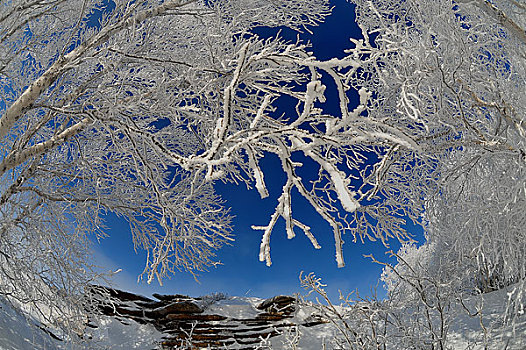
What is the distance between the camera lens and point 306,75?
6.40 m

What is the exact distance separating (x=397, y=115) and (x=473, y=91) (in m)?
2.07

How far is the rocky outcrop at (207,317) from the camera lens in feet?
31.2

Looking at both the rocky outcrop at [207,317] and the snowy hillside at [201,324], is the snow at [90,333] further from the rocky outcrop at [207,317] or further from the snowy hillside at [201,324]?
the rocky outcrop at [207,317]

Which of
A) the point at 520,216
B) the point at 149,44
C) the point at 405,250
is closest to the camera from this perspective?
the point at 520,216

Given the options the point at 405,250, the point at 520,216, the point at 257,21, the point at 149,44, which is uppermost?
the point at 405,250

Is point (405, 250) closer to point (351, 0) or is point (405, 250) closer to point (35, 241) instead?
point (351, 0)

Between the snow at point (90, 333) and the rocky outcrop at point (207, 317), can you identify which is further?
the rocky outcrop at point (207, 317)

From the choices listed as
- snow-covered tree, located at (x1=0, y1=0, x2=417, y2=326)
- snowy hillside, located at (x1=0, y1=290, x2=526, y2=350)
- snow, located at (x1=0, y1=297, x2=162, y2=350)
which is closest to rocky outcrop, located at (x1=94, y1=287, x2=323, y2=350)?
snowy hillside, located at (x1=0, y1=290, x2=526, y2=350)

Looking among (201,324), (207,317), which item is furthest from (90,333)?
(207,317)

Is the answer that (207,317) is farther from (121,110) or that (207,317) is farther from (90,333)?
(121,110)

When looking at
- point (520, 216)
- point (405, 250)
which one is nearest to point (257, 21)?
point (520, 216)

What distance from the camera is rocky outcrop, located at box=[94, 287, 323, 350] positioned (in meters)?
9.51

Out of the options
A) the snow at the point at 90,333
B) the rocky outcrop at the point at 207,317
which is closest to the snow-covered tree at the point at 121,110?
the snow at the point at 90,333

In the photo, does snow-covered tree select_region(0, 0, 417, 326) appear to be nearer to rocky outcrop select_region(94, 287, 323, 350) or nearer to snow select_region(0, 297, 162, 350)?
snow select_region(0, 297, 162, 350)
